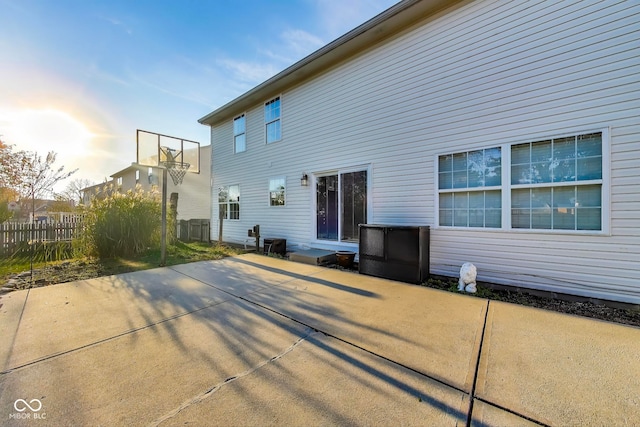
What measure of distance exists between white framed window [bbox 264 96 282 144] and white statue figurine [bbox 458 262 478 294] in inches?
257

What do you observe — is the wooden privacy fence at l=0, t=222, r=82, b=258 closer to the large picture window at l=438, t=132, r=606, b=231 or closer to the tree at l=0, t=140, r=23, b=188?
the tree at l=0, t=140, r=23, b=188

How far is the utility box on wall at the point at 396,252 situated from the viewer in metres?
4.58

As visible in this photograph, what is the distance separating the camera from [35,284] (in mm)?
4551

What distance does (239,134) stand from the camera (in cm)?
996

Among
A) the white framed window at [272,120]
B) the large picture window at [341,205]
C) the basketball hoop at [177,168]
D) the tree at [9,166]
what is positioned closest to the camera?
the large picture window at [341,205]

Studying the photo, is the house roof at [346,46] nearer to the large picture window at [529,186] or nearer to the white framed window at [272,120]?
the white framed window at [272,120]

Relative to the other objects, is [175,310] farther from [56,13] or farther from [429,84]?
[56,13]

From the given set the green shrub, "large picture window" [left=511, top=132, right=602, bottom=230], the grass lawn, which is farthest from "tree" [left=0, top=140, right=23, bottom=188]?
"large picture window" [left=511, top=132, right=602, bottom=230]

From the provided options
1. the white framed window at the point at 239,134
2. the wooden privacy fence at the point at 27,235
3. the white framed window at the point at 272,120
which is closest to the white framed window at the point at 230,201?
the white framed window at the point at 239,134

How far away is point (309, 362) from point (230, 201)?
9.11 m

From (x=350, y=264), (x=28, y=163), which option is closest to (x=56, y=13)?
(x=350, y=264)

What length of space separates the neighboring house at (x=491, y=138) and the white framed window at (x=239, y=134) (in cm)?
322

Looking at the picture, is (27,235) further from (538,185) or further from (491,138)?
(538,185)

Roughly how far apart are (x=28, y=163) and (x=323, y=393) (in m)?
19.2
